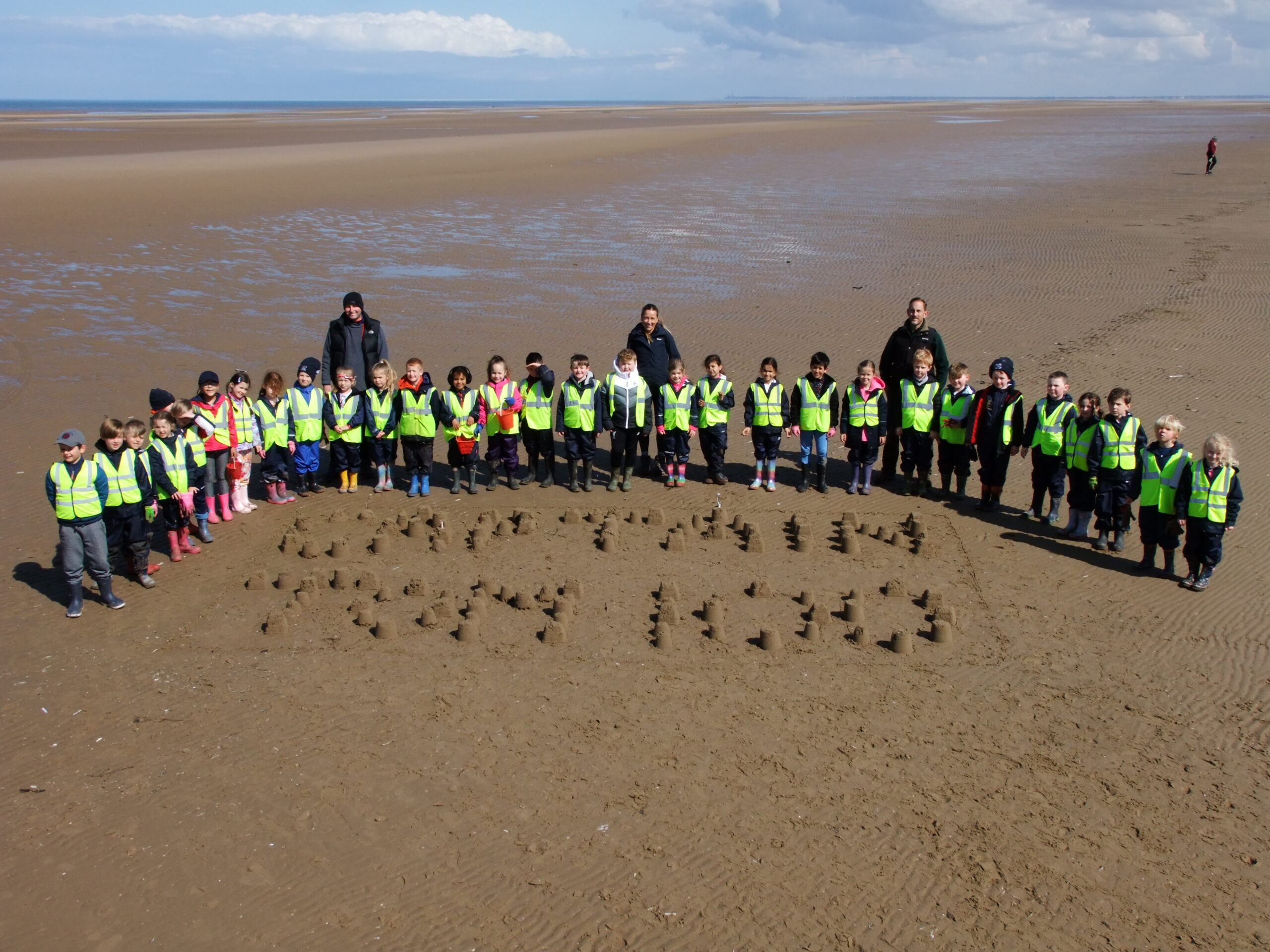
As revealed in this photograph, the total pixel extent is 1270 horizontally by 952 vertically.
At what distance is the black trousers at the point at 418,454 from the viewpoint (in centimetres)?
1067

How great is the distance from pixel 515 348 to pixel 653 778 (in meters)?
10.5

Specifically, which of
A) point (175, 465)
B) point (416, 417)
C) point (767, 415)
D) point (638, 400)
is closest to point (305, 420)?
point (416, 417)

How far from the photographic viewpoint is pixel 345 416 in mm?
10570

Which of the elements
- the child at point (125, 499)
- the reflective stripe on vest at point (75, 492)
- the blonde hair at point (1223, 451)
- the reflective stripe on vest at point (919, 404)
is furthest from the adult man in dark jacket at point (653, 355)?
the reflective stripe on vest at point (75, 492)

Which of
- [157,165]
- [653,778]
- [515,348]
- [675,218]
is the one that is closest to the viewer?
[653,778]

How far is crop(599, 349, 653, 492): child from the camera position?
1074 cm

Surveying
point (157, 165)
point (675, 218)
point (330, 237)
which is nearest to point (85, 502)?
point (330, 237)

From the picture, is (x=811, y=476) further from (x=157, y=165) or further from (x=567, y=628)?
(x=157, y=165)

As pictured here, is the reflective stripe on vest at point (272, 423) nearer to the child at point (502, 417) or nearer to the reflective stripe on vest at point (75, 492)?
the child at point (502, 417)

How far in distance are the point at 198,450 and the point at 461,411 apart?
2.56 meters

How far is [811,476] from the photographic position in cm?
1132

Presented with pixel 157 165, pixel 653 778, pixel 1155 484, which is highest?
pixel 157 165

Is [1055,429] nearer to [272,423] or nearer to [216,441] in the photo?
[272,423]

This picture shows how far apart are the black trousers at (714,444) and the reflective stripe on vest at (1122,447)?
369 cm
